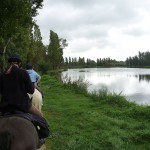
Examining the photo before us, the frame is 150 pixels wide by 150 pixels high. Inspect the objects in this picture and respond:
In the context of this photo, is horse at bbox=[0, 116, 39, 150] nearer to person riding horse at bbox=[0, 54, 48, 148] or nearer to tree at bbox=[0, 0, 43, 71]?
person riding horse at bbox=[0, 54, 48, 148]

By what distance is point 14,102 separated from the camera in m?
6.14

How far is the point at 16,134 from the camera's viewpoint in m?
5.31

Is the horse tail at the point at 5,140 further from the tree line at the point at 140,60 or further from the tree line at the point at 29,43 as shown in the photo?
the tree line at the point at 140,60

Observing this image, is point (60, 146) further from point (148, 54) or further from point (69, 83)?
point (148, 54)

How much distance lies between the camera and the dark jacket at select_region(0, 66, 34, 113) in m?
6.14

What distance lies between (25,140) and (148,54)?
571 ft

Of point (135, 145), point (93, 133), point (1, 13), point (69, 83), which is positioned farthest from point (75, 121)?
point (69, 83)

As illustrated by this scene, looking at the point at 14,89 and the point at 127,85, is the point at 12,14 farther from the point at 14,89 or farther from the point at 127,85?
the point at 127,85

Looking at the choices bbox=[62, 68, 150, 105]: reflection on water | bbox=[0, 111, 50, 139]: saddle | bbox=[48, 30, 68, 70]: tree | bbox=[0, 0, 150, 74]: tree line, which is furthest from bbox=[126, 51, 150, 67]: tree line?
bbox=[0, 111, 50, 139]: saddle

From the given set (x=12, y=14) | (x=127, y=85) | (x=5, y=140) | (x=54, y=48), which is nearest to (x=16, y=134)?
(x=5, y=140)

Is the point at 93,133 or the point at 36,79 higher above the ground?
the point at 36,79

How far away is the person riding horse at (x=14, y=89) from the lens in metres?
6.14

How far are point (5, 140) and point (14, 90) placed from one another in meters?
1.23

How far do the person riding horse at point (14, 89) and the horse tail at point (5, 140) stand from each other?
849 mm
